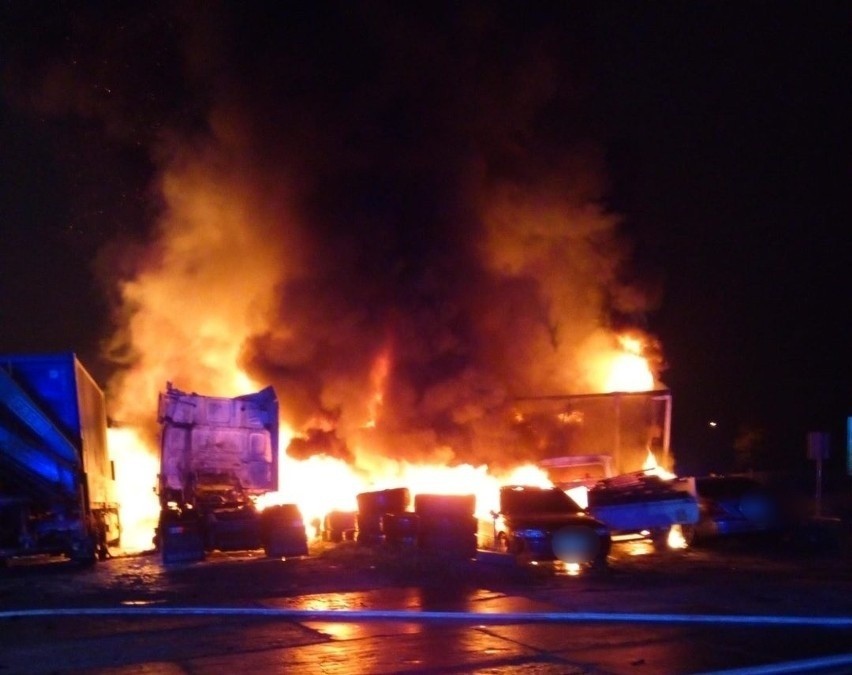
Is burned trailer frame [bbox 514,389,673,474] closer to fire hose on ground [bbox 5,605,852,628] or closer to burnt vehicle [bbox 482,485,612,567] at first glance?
burnt vehicle [bbox 482,485,612,567]

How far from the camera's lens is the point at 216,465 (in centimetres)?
1808

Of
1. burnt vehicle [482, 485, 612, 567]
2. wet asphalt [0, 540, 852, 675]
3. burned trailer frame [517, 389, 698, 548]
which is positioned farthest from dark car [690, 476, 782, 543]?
burned trailer frame [517, 389, 698, 548]

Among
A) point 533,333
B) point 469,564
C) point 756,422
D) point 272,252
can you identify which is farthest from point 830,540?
point 756,422

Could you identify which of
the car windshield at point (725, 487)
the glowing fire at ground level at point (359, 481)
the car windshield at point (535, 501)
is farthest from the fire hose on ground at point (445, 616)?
the glowing fire at ground level at point (359, 481)

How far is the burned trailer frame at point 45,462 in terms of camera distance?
47.0ft

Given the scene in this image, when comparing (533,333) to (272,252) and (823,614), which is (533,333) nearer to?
(272,252)

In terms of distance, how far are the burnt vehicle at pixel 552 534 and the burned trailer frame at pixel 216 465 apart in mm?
3778

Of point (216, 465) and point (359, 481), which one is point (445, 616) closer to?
point (216, 465)

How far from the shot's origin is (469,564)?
559 inches

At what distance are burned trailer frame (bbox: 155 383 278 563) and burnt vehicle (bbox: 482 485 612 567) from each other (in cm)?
378

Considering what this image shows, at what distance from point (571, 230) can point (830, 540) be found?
1163cm

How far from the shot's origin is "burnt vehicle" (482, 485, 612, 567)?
14773 millimetres

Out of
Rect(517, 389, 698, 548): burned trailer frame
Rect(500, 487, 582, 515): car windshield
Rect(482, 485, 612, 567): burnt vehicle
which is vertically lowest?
Rect(482, 485, 612, 567): burnt vehicle

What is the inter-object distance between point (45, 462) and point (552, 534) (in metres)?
7.28
